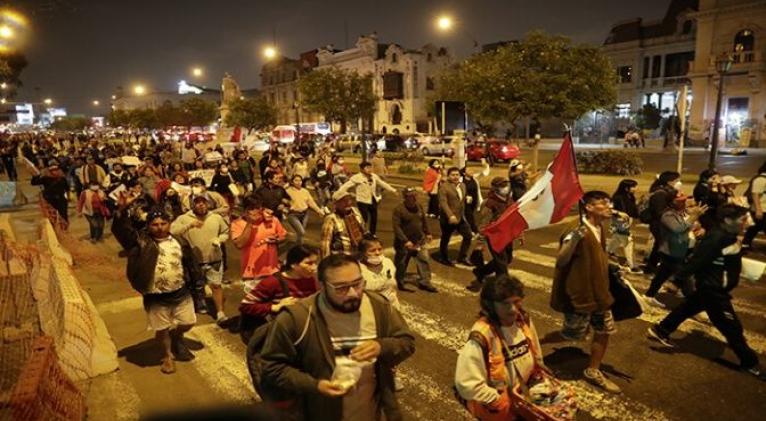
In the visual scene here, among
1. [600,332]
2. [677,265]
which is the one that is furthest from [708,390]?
[677,265]

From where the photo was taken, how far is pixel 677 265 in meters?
6.82

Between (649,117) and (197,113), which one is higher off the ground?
(197,113)

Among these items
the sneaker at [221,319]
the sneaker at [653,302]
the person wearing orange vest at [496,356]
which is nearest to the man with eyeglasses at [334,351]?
the person wearing orange vest at [496,356]

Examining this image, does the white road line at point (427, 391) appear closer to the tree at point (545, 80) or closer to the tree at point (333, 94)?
the tree at point (545, 80)

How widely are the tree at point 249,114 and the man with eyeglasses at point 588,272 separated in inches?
2202

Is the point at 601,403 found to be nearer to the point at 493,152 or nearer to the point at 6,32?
the point at 6,32

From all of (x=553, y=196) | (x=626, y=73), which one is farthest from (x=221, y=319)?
(x=626, y=73)

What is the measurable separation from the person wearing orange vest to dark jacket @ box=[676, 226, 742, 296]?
9.68 ft

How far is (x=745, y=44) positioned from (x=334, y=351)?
46589 mm

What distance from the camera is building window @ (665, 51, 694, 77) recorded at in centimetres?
4738

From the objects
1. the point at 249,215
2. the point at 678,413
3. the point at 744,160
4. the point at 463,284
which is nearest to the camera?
the point at 678,413

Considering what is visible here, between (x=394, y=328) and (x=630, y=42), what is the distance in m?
55.3

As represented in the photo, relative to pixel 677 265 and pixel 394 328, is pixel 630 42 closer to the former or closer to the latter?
pixel 677 265

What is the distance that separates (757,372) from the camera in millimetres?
5238
